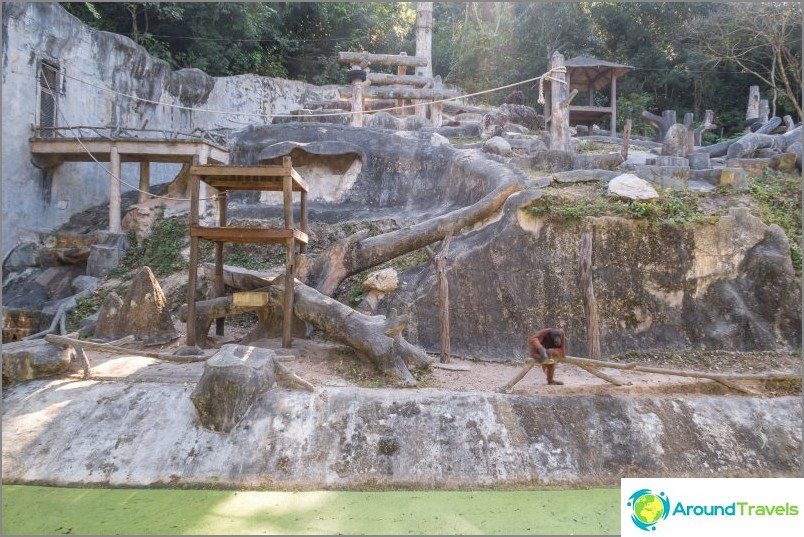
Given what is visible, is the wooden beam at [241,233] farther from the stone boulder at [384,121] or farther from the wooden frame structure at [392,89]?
the wooden frame structure at [392,89]

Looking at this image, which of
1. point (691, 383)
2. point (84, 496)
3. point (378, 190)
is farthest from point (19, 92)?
point (691, 383)

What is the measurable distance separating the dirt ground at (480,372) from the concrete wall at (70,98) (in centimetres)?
950

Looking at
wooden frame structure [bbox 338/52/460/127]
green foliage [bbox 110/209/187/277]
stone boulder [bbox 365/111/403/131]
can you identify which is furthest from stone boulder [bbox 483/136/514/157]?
green foliage [bbox 110/209/187/277]

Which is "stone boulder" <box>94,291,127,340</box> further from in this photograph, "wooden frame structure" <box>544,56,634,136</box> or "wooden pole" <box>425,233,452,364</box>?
"wooden frame structure" <box>544,56,634,136</box>

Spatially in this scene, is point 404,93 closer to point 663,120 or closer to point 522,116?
point 522,116

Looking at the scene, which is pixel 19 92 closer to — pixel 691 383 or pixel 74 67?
pixel 74 67

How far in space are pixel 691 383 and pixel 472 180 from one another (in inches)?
279

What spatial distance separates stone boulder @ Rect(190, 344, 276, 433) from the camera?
723cm

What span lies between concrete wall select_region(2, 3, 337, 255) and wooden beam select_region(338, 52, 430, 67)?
5457 millimetres

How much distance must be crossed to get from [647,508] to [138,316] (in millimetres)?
8420

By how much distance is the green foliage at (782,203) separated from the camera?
11.2 metres

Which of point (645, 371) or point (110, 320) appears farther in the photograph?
point (110, 320)

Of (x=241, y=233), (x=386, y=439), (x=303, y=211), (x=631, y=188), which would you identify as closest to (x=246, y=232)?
(x=241, y=233)

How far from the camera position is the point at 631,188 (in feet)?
36.5
